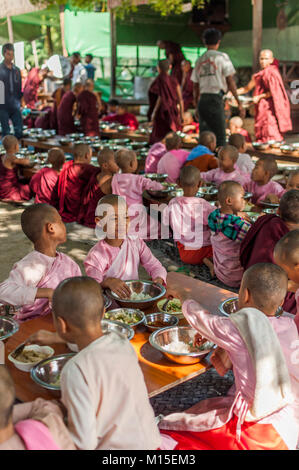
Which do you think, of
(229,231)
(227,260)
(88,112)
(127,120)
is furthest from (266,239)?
(127,120)

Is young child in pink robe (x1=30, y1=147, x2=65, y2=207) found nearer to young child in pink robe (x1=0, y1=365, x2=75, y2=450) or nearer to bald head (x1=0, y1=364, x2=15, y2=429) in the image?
young child in pink robe (x1=0, y1=365, x2=75, y2=450)

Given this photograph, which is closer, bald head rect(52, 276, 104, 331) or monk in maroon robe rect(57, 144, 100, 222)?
bald head rect(52, 276, 104, 331)

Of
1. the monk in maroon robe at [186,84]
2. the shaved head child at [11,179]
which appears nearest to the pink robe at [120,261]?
the shaved head child at [11,179]

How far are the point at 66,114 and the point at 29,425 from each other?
28.1 ft

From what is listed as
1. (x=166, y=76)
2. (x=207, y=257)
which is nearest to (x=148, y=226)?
(x=207, y=257)

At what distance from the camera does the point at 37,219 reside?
2.62m

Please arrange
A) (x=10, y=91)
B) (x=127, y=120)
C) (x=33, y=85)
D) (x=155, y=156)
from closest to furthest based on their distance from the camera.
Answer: (x=155, y=156) → (x=10, y=91) → (x=127, y=120) → (x=33, y=85)

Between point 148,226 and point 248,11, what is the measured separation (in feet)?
37.0

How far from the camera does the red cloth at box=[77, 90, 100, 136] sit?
8.93m

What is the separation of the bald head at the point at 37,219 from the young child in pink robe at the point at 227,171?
2830mm

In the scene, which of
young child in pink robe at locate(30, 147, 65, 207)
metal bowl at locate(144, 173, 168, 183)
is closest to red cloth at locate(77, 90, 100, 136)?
young child in pink robe at locate(30, 147, 65, 207)

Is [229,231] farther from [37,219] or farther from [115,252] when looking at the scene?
[37,219]

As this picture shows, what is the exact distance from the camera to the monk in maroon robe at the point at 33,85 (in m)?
14.6

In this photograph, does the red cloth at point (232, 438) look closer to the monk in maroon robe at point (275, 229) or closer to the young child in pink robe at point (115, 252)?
the young child in pink robe at point (115, 252)
